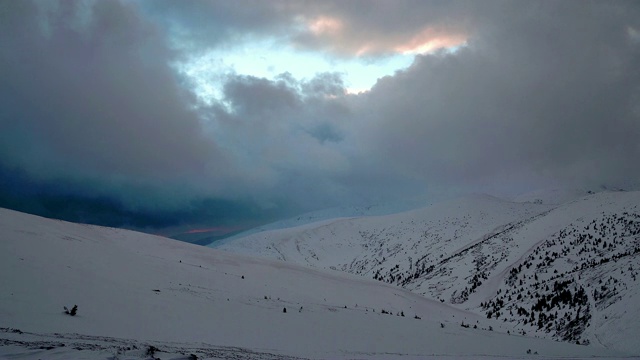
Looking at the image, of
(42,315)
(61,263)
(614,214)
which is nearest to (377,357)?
(42,315)

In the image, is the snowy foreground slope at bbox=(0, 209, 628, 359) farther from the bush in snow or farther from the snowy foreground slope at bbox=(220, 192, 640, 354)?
the snowy foreground slope at bbox=(220, 192, 640, 354)

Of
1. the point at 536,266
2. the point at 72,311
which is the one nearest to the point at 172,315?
the point at 72,311

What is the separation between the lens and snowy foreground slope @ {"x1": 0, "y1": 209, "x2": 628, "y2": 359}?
763cm

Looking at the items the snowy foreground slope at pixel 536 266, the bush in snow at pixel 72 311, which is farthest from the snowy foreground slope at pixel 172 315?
the snowy foreground slope at pixel 536 266

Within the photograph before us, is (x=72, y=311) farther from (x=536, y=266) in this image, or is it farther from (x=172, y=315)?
(x=536, y=266)

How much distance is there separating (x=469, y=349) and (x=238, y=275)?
12765 millimetres

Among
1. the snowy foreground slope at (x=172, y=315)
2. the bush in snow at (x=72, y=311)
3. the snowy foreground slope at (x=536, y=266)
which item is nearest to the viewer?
the snowy foreground slope at (x=172, y=315)

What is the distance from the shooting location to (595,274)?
99.2 ft

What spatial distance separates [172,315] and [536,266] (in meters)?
43.5

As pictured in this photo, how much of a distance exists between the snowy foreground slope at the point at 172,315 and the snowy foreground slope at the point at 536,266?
1098cm

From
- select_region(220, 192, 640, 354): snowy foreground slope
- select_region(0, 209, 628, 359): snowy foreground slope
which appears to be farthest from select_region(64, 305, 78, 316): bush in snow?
select_region(220, 192, 640, 354): snowy foreground slope

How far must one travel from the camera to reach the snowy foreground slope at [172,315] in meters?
7.63

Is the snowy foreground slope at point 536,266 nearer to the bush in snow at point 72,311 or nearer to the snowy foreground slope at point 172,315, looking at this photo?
the snowy foreground slope at point 172,315

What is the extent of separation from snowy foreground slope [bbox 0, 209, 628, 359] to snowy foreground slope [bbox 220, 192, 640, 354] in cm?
1098
